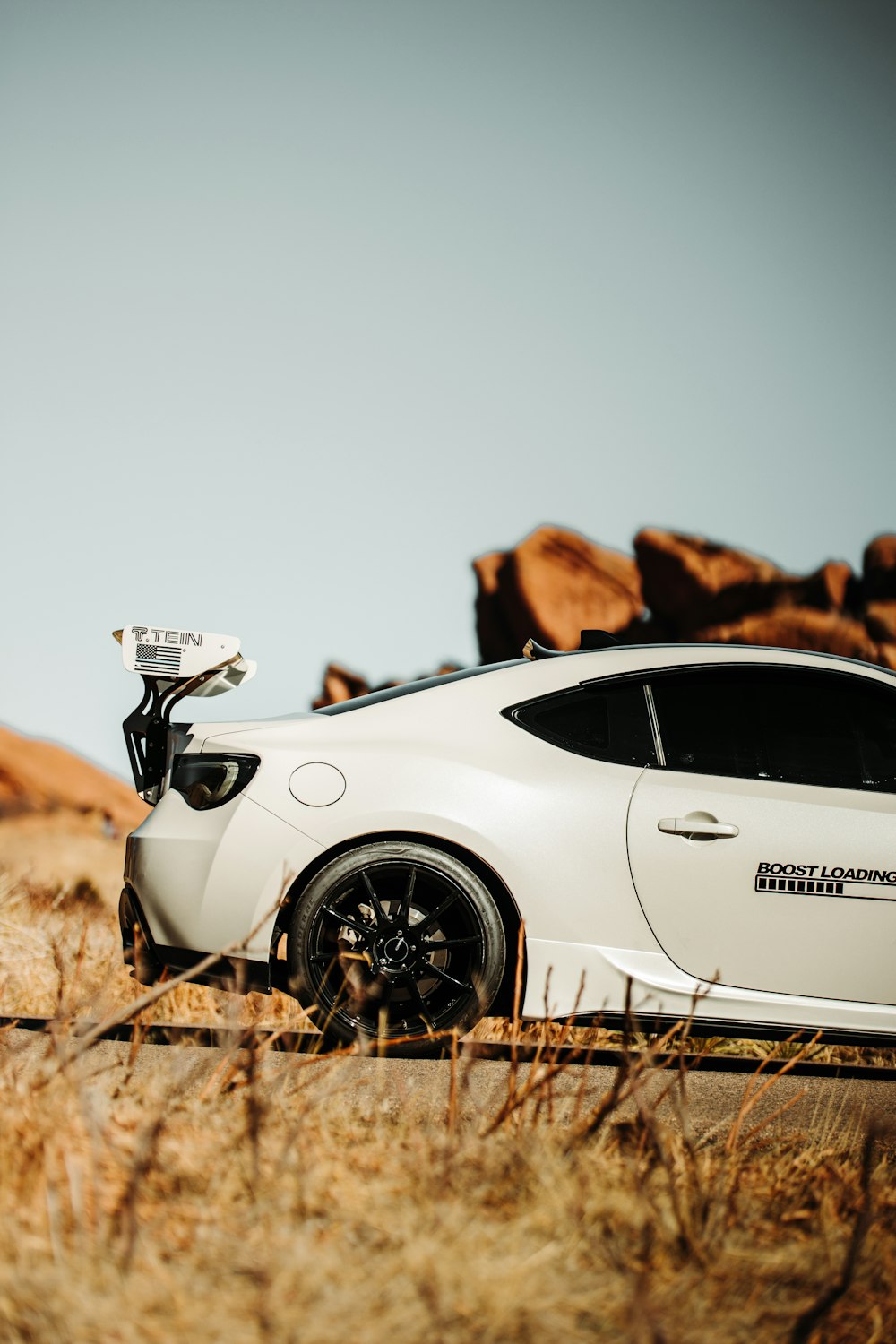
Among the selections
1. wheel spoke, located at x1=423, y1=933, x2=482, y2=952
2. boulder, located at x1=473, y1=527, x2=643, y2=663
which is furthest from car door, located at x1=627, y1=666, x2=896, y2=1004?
boulder, located at x1=473, y1=527, x2=643, y2=663

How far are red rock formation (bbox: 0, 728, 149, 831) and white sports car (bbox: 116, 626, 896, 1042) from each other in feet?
60.5

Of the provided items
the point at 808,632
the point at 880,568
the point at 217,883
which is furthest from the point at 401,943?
the point at 880,568

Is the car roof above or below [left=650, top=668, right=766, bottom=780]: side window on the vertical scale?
above

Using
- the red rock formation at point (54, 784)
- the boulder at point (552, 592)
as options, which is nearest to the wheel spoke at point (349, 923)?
the red rock formation at point (54, 784)

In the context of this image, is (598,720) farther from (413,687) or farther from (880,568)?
(880,568)

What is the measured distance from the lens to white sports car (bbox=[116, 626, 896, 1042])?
3.79 m

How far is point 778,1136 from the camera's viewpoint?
117 inches

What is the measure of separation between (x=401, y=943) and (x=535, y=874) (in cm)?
50

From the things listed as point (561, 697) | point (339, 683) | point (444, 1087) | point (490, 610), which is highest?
point (490, 610)

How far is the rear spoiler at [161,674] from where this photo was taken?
167 inches

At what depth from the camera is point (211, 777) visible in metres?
4.02

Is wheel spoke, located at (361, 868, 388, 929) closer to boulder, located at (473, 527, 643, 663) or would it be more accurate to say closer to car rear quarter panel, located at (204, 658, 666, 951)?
car rear quarter panel, located at (204, 658, 666, 951)

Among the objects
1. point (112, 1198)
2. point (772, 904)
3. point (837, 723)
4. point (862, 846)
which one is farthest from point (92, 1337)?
point (837, 723)

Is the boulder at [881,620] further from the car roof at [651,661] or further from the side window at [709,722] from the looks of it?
the side window at [709,722]
